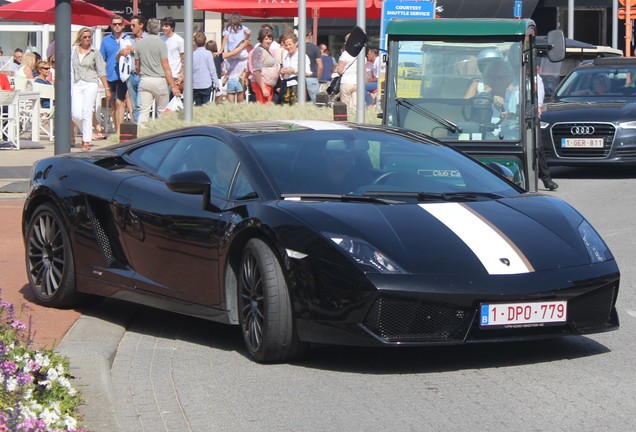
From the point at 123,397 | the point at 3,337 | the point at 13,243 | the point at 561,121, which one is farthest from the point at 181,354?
the point at 561,121

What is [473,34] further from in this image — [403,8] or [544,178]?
[403,8]

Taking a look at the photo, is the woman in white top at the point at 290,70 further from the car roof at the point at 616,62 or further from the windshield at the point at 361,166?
the windshield at the point at 361,166

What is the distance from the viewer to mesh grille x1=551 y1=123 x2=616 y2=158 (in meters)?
18.9

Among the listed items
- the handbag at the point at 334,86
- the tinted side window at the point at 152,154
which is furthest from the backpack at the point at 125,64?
the tinted side window at the point at 152,154

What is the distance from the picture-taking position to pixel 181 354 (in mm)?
7332

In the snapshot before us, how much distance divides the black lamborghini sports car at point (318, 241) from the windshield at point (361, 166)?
13 mm

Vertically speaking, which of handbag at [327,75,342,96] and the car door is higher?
handbag at [327,75,342,96]

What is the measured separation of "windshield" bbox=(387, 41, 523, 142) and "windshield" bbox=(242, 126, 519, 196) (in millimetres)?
5931

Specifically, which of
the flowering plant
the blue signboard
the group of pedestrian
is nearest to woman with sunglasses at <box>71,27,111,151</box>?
the group of pedestrian

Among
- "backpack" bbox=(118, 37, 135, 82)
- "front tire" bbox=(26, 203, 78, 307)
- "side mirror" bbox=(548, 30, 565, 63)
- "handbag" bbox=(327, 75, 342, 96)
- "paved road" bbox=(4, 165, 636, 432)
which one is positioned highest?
"side mirror" bbox=(548, 30, 565, 63)

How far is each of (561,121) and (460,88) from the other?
5.39 m

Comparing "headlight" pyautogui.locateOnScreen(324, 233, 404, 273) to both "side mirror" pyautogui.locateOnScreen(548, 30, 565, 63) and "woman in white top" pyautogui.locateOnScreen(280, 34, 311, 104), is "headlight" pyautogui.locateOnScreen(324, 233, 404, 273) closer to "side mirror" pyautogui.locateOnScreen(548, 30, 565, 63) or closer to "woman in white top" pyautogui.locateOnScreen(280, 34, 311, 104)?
"side mirror" pyautogui.locateOnScreen(548, 30, 565, 63)

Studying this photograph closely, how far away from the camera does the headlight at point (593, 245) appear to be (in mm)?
7044

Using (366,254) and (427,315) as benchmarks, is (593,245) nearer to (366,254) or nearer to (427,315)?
(427,315)
